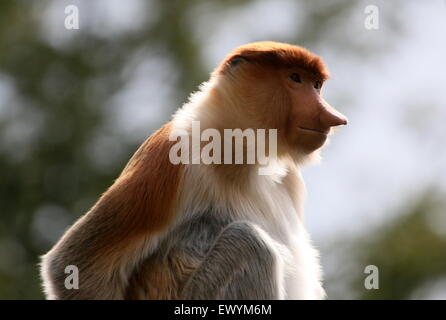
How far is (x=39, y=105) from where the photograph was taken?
24766 mm

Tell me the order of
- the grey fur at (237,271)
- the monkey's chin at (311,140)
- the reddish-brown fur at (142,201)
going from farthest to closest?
the monkey's chin at (311,140)
the reddish-brown fur at (142,201)
the grey fur at (237,271)

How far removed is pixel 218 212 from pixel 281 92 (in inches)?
35.5

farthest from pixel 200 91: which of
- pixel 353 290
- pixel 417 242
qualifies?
pixel 417 242

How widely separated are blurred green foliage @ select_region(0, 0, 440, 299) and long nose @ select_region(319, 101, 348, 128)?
13538mm

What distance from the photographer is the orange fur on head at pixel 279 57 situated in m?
6.34

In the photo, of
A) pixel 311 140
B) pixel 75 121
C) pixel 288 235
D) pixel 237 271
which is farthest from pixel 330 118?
pixel 75 121

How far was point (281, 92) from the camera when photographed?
6297 mm

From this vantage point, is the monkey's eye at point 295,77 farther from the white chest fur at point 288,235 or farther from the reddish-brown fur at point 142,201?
the reddish-brown fur at point 142,201

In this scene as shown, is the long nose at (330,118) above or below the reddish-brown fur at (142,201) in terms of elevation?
above

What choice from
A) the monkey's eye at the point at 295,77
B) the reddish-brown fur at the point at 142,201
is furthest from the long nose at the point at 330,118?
the reddish-brown fur at the point at 142,201

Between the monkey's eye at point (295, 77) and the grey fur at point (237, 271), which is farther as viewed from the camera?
the monkey's eye at point (295, 77)

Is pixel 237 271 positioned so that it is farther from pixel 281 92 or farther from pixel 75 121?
pixel 75 121
